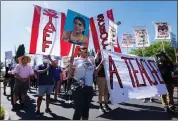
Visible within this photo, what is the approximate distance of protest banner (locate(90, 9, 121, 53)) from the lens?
7184mm

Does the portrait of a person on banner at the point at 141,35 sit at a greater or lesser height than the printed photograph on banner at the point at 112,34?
greater

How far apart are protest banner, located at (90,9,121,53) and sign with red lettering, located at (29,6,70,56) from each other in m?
A: 1.18

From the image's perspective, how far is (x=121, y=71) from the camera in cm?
609

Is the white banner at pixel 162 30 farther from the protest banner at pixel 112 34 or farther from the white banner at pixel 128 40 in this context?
the protest banner at pixel 112 34

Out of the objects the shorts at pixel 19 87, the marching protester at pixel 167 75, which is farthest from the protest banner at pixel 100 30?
the shorts at pixel 19 87

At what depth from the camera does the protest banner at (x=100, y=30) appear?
7.18 meters

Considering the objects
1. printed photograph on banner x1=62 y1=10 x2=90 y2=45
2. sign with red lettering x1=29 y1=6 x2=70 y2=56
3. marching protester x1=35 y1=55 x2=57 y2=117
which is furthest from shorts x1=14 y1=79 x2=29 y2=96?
printed photograph on banner x1=62 y1=10 x2=90 y2=45

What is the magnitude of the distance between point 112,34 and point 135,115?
7.79 feet

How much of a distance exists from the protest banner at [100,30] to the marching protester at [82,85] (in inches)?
90.7

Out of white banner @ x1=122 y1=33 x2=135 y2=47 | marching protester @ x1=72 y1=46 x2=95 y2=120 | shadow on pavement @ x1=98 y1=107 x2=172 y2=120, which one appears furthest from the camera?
white banner @ x1=122 y1=33 x2=135 y2=47

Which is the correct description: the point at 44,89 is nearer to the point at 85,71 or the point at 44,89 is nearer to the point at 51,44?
the point at 51,44

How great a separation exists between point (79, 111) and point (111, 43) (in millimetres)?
3093

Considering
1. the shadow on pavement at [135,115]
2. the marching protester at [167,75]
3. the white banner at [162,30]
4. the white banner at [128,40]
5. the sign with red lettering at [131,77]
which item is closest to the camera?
the sign with red lettering at [131,77]

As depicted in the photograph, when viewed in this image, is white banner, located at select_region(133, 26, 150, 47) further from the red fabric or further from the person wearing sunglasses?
the person wearing sunglasses
